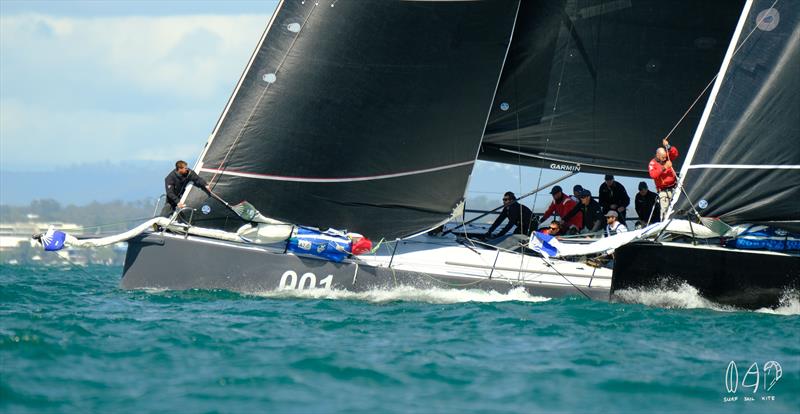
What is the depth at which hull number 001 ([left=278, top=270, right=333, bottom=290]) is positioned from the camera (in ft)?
47.6

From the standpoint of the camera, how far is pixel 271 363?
9859 millimetres

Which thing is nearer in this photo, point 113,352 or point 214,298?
point 113,352

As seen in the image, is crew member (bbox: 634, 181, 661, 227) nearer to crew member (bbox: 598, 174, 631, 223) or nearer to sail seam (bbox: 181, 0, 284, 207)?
crew member (bbox: 598, 174, 631, 223)

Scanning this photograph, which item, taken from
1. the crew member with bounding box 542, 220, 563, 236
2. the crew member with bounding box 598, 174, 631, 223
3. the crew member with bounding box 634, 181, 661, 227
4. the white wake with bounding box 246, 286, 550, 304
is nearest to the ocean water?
the white wake with bounding box 246, 286, 550, 304

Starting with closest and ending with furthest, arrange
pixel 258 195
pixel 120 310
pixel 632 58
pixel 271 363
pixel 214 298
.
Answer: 1. pixel 271 363
2. pixel 120 310
3. pixel 214 298
4. pixel 258 195
5. pixel 632 58

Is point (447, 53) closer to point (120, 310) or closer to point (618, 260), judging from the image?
point (618, 260)

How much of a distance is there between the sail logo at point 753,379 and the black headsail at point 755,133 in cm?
374

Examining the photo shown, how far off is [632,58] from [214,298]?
259 inches

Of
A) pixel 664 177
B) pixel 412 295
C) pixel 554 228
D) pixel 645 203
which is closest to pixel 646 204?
pixel 645 203

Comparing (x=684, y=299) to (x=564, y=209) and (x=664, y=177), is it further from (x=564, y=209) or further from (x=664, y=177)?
(x=564, y=209)

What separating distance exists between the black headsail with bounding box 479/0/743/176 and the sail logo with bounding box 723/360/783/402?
22.4 feet

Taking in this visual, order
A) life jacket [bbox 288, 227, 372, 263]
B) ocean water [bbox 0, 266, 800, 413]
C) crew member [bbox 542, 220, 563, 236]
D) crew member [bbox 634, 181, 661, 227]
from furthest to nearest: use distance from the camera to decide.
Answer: crew member [bbox 634, 181, 661, 227]
crew member [bbox 542, 220, 563, 236]
life jacket [bbox 288, 227, 372, 263]
ocean water [bbox 0, 266, 800, 413]

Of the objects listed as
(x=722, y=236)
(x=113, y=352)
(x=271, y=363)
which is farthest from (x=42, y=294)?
(x=722, y=236)

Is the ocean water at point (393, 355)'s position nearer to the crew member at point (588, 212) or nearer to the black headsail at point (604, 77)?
the crew member at point (588, 212)
